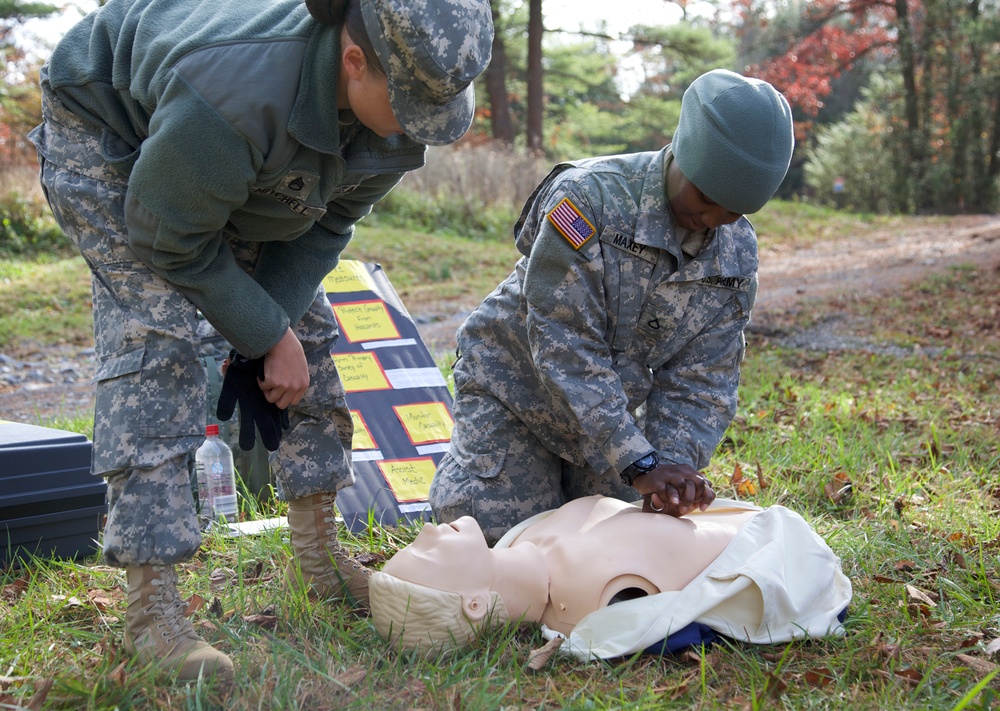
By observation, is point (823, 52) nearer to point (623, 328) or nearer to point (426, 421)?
point (426, 421)

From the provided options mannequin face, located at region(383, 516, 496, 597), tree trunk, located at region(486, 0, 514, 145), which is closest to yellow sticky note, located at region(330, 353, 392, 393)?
mannequin face, located at region(383, 516, 496, 597)

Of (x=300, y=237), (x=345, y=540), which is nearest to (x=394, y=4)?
(x=300, y=237)

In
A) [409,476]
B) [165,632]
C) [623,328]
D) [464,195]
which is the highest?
[623,328]

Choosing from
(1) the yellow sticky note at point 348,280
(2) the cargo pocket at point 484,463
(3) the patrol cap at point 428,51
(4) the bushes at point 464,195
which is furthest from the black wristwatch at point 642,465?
(4) the bushes at point 464,195

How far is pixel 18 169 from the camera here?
12133 mm

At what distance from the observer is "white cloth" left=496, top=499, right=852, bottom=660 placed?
2240 mm

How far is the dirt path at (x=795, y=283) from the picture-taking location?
5.77 m

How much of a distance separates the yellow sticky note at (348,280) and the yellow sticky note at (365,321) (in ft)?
0.24

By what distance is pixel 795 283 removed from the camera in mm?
9305

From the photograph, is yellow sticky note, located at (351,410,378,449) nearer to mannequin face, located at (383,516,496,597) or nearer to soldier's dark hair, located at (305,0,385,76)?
mannequin face, located at (383,516,496,597)

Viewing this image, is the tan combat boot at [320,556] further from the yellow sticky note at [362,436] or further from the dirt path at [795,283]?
the dirt path at [795,283]

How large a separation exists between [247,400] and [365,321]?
1674 mm

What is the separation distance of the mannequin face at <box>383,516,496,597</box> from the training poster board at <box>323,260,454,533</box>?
0.93 m

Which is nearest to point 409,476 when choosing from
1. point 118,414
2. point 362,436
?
point 362,436
